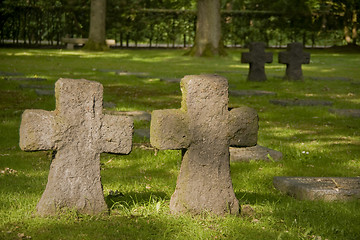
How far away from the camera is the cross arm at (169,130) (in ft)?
14.0

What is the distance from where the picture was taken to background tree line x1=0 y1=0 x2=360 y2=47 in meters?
29.9

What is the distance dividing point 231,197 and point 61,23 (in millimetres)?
27476

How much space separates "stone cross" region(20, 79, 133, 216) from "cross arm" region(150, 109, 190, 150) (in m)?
0.21

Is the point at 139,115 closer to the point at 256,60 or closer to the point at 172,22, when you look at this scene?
the point at 256,60

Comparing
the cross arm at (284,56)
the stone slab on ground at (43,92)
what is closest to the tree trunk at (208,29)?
the cross arm at (284,56)

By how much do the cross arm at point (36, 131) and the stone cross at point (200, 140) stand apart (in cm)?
75

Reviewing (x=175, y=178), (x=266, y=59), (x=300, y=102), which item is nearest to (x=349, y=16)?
(x=266, y=59)

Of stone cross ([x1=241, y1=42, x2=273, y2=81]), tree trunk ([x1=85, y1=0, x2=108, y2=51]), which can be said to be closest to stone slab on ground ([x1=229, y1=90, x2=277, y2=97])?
stone cross ([x1=241, y1=42, x2=273, y2=81])

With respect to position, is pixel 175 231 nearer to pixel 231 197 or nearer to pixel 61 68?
pixel 231 197

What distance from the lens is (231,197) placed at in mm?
4422

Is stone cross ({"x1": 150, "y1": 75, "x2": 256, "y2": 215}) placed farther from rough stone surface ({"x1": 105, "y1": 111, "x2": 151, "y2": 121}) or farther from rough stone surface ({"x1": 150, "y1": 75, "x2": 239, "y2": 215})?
rough stone surface ({"x1": 105, "y1": 111, "x2": 151, "y2": 121})

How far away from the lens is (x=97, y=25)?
87.9 feet

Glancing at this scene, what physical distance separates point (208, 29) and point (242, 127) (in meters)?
19.2

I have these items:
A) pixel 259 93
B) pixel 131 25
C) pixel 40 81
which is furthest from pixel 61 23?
pixel 259 93
